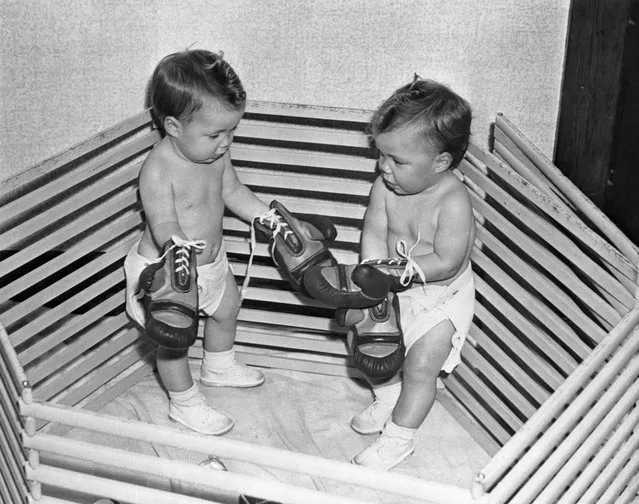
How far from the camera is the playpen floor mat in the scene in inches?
74.6

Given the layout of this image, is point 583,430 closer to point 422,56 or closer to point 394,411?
point 394,411

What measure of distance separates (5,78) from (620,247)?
147cm

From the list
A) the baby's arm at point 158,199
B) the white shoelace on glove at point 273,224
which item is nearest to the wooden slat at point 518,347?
the white shoelace on glove at point 273,224

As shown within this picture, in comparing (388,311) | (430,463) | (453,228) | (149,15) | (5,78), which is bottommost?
(430,463)

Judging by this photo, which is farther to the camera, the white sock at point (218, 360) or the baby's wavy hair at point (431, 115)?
the white sock at point (218, 360)

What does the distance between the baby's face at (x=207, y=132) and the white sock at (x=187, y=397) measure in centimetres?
49

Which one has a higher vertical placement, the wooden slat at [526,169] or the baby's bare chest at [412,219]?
the wooden slat at [526,169]

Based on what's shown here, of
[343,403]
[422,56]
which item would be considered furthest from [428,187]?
Answer: [343,403]

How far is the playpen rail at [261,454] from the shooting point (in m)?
1.27

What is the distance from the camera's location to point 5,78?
2.25 meters

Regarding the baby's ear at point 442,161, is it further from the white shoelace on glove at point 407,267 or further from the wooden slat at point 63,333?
the wooden slat at point 63,333

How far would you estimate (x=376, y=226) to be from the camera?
194 cm

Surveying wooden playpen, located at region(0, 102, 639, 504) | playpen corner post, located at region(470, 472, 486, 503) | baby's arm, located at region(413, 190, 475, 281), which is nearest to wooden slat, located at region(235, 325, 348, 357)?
wooden playpen, located at region(0, 102, 639, 504)

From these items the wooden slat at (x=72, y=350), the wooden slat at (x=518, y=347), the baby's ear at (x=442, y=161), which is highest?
the baby's ear at (x=442, y=161)
